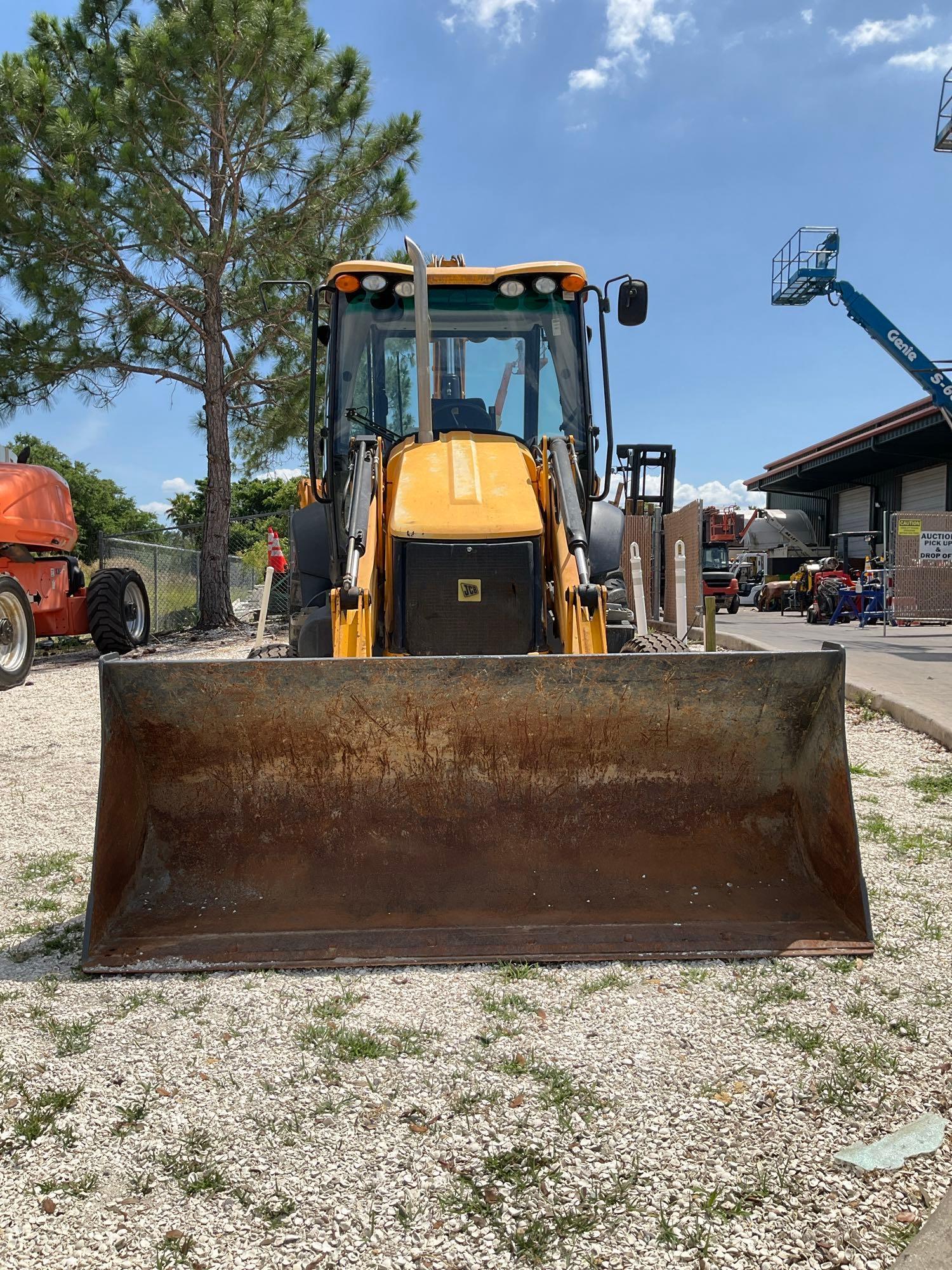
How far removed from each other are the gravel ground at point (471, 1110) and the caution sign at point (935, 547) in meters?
15.6

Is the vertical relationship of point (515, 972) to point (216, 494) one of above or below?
below

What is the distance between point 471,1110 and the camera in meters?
2.26

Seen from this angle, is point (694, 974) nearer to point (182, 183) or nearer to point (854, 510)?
point (182, 183)

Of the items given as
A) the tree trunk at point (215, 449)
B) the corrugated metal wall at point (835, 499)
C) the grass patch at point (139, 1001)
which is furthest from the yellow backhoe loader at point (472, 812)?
the corrugated metal wall at point (835, 499)

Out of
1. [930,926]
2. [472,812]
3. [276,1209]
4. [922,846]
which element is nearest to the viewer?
[276,1209]

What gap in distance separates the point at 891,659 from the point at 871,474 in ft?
74.4

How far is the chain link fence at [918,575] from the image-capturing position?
17406mm

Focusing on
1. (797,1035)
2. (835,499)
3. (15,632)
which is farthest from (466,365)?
(835,499)

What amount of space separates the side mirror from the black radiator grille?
1518 mm

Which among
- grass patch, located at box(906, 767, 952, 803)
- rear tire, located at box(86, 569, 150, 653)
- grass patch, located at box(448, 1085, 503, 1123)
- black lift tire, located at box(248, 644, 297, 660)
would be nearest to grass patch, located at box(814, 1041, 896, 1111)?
grass patch, located at box(448, 1085, 503, 1123)

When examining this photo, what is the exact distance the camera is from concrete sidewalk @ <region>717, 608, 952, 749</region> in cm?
720

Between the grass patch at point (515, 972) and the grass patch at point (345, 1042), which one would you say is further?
the grass patch at point (515, 972)

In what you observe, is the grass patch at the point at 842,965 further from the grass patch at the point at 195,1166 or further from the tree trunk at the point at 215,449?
the tree trunk at the point at 215,449

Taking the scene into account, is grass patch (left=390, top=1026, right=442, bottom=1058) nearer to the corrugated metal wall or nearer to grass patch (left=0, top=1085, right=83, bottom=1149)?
grass patch (left=0, top=1085, right=83, bottom=1149)
